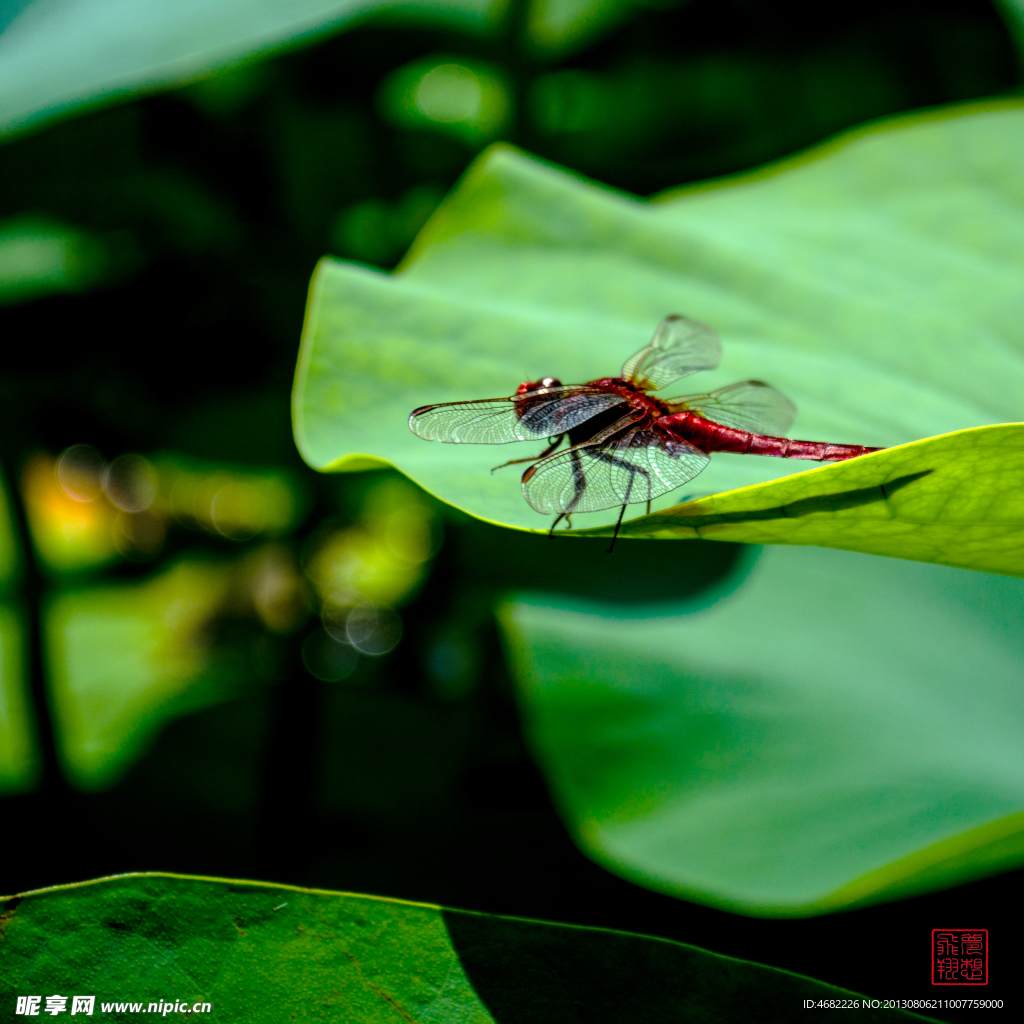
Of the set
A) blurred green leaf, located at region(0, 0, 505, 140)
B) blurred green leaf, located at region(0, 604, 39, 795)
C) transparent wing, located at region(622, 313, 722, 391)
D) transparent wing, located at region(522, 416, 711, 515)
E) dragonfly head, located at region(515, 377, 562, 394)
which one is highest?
blurred green leaf, located at region(0, 0, 505, 140)

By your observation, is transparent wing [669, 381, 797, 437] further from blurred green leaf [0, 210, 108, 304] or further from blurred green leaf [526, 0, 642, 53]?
blurred green leaf [0, 210, 108, 304]

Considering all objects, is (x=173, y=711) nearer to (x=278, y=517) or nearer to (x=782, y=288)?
(x=278, y=517)

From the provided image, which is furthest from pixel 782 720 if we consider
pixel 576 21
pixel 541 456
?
pixel 576 21

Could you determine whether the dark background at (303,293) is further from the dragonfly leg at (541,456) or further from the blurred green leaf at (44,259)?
the dragonfly leg at (541,456)

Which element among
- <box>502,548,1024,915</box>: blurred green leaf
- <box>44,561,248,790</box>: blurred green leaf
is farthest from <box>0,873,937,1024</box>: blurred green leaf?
<box>44,561,248,790</box>: blurred green leaf

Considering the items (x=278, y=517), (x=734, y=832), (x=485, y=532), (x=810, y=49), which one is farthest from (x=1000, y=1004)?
(x=278, y=517)

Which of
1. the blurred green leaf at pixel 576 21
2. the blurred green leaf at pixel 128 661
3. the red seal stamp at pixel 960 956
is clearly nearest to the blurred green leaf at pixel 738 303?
the red seal stamp at pixel 960 956

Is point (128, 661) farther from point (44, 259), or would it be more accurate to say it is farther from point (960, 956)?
point (960, 956)
